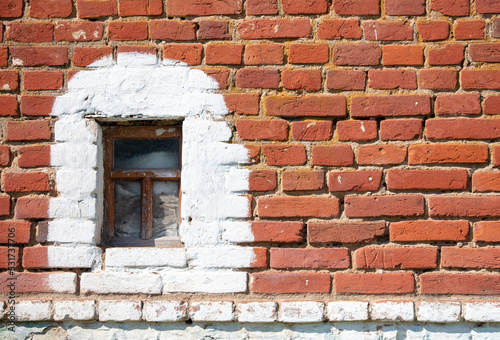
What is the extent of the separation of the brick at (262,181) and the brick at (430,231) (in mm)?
622

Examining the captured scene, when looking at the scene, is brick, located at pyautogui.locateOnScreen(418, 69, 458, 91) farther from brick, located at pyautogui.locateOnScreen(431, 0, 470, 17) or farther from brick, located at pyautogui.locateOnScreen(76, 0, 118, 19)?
brick, located at pyautogui.locateOnScreen(76, 0, 118, 19)

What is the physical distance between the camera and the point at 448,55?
1.82m

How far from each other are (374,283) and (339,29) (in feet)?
4.07

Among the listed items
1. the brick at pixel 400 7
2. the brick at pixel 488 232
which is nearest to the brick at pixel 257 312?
the brick at pixel 488 232

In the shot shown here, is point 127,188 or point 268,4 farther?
point 127,188

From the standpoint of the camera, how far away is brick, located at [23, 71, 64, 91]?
1.83 m

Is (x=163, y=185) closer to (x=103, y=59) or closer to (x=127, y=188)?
(x=127, y=188)

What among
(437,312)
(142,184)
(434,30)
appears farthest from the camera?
(142,184)

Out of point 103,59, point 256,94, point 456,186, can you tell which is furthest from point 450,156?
point 103,59

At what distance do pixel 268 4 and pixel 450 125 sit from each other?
3.50ft

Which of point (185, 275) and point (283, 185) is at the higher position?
point (283, 185)

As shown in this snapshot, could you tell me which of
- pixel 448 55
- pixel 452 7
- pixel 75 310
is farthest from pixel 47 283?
pixel 452 7

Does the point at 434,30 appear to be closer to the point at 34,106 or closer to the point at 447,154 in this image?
the point at 447,154

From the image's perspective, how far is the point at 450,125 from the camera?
1.80 meters
